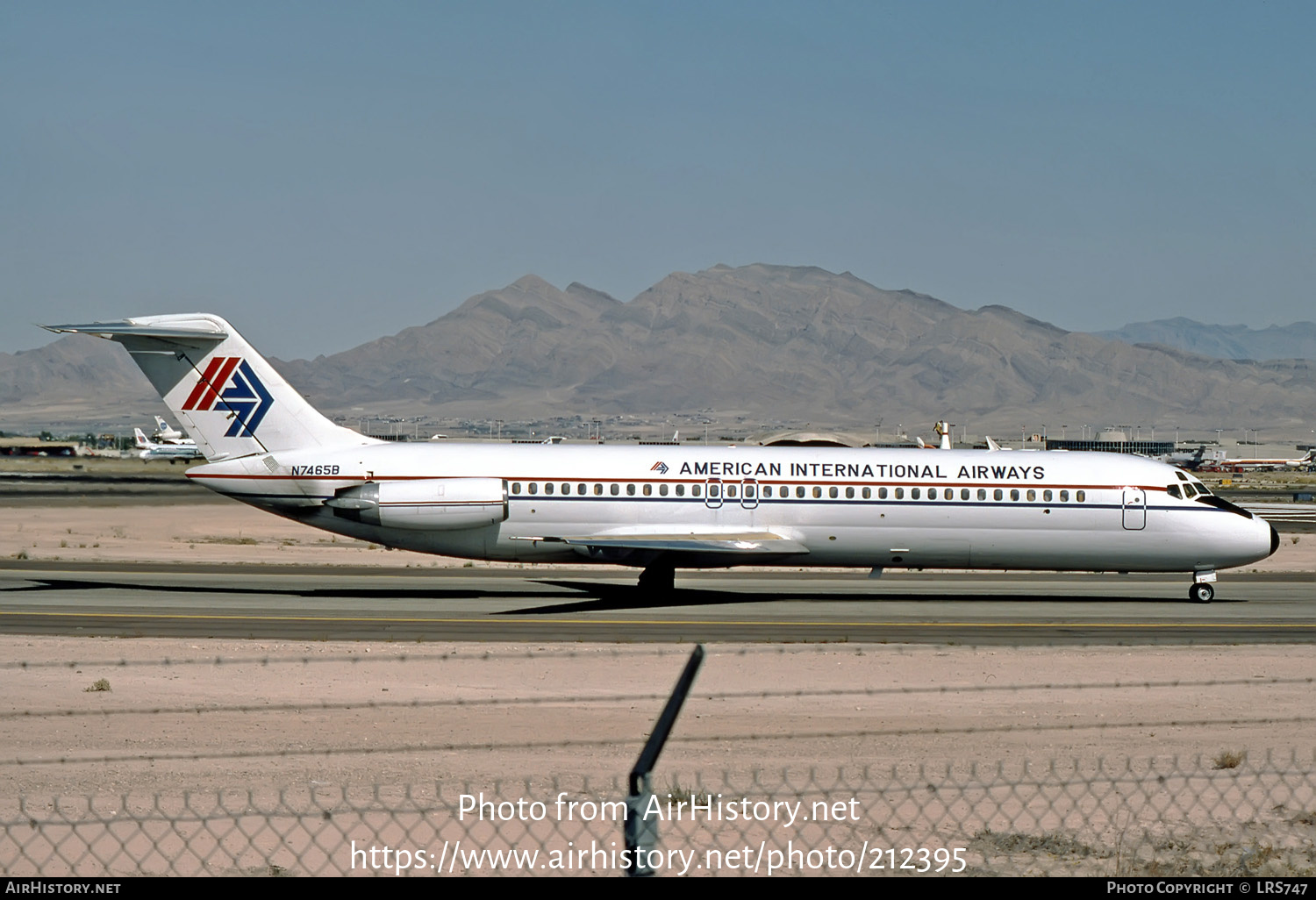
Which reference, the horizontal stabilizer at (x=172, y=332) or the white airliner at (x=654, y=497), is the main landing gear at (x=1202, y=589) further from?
the horizontal stabilizer at (x=172, y=332)

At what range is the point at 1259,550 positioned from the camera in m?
29.6

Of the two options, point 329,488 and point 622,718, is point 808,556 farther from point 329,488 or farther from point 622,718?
point 622,718

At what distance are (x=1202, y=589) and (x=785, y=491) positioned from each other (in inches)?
359

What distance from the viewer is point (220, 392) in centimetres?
2928

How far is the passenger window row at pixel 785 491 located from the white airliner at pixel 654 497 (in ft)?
0.09

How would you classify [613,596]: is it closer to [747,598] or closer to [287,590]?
[747,598]

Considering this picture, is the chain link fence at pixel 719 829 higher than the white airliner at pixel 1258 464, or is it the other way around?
the chain link fence at pixel 719 829

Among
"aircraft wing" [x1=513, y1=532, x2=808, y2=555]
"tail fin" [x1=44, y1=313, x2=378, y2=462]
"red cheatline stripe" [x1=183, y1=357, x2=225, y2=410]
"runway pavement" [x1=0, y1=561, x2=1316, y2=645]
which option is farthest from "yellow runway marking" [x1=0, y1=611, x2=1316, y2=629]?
"red cheatline stripe" [x1=183, y1=357, x2=225, y2=410]

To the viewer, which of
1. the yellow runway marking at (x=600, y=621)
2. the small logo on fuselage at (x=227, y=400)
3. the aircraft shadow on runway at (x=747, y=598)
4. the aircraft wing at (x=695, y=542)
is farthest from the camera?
the small logo on fuselage at (x=227, y=400)

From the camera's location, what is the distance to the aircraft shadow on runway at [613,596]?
28.6 m

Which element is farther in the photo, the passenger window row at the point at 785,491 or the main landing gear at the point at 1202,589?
the main landing gear at the point at 1202,589

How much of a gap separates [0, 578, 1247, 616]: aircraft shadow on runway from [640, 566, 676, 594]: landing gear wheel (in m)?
0.12

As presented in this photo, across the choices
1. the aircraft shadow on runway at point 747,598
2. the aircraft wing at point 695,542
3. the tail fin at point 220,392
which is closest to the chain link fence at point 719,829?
the aircraft wing at point 695,542
